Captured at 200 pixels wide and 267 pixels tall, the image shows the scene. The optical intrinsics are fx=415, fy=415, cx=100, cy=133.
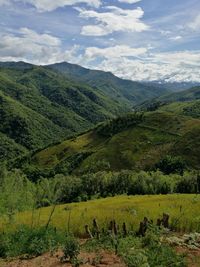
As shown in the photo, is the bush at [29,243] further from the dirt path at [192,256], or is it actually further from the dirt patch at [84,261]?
the dirt path at [192,256]

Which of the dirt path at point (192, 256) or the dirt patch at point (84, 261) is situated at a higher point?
the dirt path at point (192, 256)

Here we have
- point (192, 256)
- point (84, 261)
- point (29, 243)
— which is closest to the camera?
point (84, 261)

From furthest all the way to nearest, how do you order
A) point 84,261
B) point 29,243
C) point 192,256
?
point 29,243 < point 192,256 < point 84,261

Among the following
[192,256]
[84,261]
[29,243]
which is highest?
[192,256]

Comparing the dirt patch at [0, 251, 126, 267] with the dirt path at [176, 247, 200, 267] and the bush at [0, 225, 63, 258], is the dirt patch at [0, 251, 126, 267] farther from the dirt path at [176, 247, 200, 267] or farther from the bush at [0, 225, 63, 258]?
the dirt path at [176, 247, 200, 267]

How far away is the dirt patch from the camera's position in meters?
27.8

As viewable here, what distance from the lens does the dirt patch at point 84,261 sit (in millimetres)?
27750

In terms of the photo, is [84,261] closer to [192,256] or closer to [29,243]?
[29,243]

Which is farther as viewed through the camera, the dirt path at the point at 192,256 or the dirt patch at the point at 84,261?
the dirt patch at the point at 84,261

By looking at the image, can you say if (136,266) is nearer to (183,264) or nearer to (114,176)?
(183,264)

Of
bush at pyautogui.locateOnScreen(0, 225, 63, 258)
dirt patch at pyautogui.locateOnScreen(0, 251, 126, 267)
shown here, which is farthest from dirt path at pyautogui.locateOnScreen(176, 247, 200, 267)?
bush at pyautogui.locateOnScreen(0, 225, 63, 258)

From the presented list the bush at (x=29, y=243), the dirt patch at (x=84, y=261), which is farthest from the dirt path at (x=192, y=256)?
the bush at (x=29, y=243)

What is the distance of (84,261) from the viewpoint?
28109 millimetres

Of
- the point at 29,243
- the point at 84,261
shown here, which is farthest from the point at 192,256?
the point at 29,243
